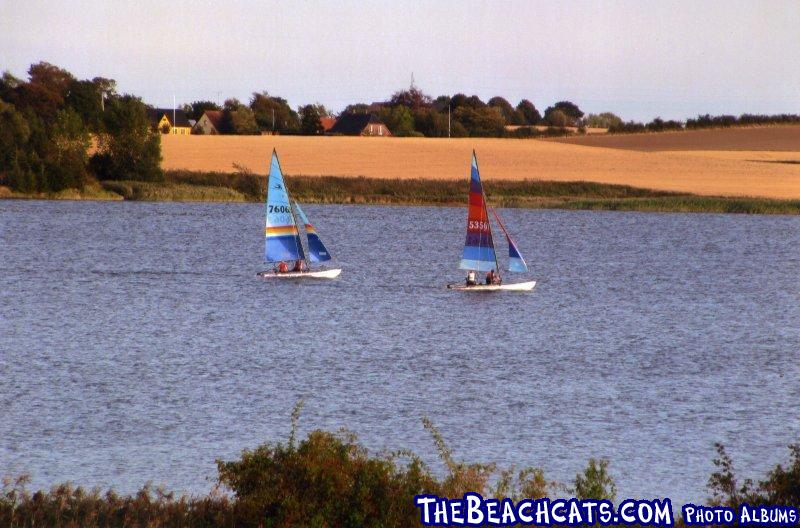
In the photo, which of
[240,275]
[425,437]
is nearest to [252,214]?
[240,275]

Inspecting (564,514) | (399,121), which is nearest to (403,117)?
(399,121)

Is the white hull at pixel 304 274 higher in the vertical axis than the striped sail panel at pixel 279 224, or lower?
lower

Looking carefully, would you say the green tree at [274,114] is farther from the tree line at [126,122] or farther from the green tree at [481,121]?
the green tree at [481,121]

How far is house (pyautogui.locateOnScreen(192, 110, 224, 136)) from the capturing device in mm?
143000

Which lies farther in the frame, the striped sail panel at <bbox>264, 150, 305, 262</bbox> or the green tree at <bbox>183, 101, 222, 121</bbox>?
the green tree at <bbox>183, 101, 222, 121</bbox>

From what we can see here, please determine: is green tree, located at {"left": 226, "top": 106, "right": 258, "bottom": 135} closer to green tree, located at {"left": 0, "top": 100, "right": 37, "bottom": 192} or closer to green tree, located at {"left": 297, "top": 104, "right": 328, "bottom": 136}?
green tree, located at {"left": 297, "top": 104, "right": 328, "bottom": 136}

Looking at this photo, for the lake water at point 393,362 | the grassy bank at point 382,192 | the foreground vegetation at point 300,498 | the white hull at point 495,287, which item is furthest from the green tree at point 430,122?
the foreground vegetation at point 300,498

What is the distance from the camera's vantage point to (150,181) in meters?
89.6

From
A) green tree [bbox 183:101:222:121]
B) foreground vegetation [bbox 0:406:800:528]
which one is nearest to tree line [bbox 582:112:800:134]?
green tree [bbox 183:101:222:121]

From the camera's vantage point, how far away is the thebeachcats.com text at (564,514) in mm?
10273

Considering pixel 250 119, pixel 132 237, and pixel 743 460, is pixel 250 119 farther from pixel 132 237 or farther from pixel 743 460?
pixel 743 460

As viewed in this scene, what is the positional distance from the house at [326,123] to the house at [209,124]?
440 inches

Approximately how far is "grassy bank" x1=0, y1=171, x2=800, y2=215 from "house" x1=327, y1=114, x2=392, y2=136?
144 ft

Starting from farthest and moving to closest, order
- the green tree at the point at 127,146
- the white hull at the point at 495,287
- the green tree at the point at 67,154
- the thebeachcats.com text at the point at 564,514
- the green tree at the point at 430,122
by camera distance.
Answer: the green tree at the point at 430,122
the green tree at the point at 127,146
the green tree at the point at 67,154
the white hull at the point at 495,287
the thebeachcats.com text at the point at 564,514
